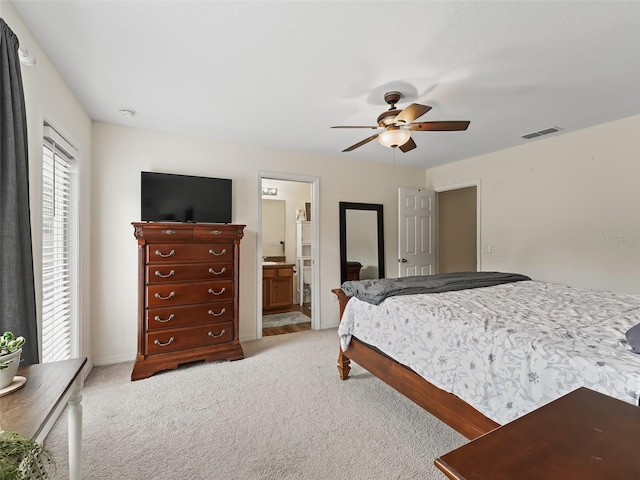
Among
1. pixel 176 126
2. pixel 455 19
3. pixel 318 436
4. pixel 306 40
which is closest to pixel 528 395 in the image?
pixel 318 436

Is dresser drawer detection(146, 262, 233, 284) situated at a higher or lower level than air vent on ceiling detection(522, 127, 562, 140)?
lower

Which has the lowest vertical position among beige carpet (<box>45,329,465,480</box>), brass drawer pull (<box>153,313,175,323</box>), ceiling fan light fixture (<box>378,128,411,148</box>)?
beige carpet (<box>45,329,465,480</box>)

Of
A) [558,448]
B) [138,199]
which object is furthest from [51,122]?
[558,448]

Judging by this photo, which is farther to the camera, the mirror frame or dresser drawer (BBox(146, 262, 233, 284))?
the mirror frame

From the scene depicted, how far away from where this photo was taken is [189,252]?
2.99 metres

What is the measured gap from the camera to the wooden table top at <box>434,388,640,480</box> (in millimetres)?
599

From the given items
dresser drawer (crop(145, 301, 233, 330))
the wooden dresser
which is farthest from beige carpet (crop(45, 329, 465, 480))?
dresser drawer (crop(145, 301, 233, 330))

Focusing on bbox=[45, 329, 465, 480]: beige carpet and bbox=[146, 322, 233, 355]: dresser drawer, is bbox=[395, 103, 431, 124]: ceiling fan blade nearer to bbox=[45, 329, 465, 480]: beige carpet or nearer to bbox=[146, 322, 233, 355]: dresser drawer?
bbox=[45, 329, 465, 480]: beige carpet

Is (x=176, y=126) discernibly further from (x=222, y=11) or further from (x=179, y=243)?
(x=222, y=11)

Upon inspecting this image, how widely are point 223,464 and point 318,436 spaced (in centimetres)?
60

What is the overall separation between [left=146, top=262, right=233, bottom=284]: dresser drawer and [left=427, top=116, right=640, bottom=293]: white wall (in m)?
3.66

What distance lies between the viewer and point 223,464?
5.62 ft

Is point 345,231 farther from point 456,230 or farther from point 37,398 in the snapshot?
point 37,398

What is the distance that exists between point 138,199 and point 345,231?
2710 millimetres
